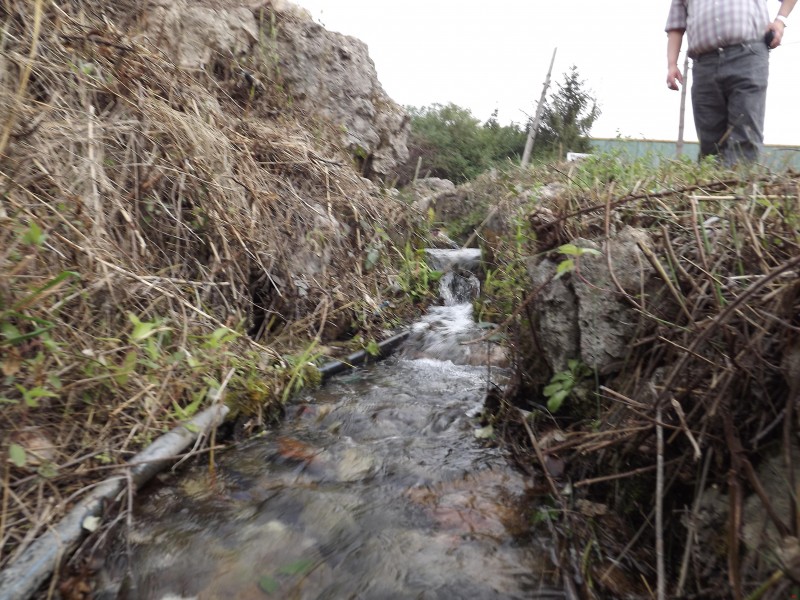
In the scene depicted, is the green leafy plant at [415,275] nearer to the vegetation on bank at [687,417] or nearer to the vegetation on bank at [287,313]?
the vegetation on bank at [287,313]

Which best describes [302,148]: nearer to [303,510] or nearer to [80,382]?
[80,382]

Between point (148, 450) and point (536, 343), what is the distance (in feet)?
6.30

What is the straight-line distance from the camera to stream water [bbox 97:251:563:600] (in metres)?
1.69

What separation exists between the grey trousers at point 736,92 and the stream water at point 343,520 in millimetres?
2733

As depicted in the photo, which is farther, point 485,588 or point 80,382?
point 80,382

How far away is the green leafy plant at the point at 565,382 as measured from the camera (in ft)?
7.62

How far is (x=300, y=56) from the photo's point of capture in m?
6.02

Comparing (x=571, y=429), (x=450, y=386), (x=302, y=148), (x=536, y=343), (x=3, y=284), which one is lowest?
(x=450, y=386)

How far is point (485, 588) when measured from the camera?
1.69m

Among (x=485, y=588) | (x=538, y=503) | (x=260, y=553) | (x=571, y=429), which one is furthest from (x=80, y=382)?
(x=571, y=429)

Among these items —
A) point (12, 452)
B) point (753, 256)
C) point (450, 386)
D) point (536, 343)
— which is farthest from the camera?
point (450, 386)

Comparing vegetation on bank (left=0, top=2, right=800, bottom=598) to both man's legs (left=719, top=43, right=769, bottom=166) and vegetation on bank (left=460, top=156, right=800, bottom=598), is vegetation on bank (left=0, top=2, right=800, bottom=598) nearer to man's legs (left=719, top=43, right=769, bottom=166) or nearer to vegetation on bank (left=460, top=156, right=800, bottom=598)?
vegetation on bank (left=460, top=156, right=800, bottom=598)

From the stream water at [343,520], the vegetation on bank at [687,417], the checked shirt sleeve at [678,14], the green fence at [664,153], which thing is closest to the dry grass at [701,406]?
the vegetation on bank at [687,417]

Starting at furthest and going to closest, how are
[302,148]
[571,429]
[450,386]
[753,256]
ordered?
[302,148], [450,386], [571,429], [753,256]
